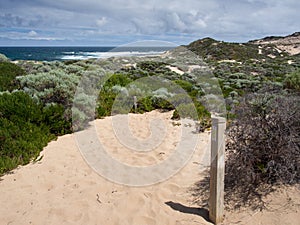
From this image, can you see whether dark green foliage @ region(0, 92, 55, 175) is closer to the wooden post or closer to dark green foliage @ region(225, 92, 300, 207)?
the wooden post

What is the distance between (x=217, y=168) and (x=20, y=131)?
4.41 metres

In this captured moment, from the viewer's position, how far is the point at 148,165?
4.95m

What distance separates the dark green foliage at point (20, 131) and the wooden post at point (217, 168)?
3598mm

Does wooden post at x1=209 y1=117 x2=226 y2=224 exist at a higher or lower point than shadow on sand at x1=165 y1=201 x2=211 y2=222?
higher

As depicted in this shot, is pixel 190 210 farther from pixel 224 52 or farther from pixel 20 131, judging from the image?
pixel 224 52

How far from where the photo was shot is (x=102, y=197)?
3.89 metres

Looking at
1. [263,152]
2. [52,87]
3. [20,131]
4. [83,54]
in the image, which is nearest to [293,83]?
[263,152]

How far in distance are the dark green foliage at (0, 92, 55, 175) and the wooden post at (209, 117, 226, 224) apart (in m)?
3.60

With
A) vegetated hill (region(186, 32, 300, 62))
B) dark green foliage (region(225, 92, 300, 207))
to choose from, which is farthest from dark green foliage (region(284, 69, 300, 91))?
vegetated hill (region(186, 32, 300, 62))

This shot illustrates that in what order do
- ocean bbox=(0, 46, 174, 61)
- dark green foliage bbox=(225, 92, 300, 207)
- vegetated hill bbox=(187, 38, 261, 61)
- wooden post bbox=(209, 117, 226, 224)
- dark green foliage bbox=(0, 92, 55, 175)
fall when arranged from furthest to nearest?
vegetated hill bbox=(187, 38, 261, 61) → ocean bbox=(0, 46, 174, 61) → dark green foliage bbox=(0, 92, 55, 175) → dark green foliage bbox=(225, 92, 300, 207) → wooden post bbox=(209, 117, 226, 224)

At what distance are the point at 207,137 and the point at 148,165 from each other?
203 cm

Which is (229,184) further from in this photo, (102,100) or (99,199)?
(102,100)

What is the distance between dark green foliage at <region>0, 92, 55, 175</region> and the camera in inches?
196

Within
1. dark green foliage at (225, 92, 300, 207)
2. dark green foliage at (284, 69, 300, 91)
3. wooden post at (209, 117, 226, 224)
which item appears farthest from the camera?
dark green foliage at (284, 69, 300, 91)
